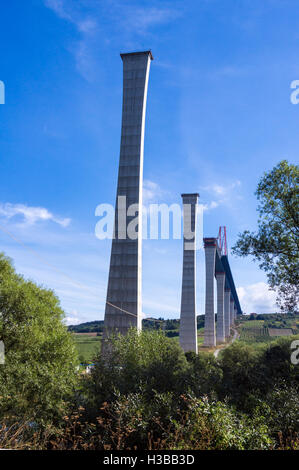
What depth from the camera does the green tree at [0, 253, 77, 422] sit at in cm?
1591

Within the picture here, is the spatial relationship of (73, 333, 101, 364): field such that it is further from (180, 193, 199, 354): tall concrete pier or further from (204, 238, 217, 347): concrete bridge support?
(204, 238, 217, 347): concrete bridge support

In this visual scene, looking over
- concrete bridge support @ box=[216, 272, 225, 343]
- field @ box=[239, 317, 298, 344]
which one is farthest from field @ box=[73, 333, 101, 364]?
field @ box=[239, 317, 298, 344]

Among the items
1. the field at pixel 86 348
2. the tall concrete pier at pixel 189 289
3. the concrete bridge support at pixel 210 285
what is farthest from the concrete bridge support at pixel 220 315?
the tall concrete pier at pixel 189 289

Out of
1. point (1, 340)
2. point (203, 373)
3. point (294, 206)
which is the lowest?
point (203, 373)

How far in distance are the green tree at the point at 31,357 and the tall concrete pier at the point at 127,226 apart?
599cm

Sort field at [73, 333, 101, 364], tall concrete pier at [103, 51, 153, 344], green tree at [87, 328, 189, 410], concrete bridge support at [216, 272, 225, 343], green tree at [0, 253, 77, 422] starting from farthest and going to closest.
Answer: concrete bridge support at [216, 272, 225, 343] < tall concrete pier at [103, 51, 153, 344] < field at [73, 333, 101, 364] < green tree at [0, 253, 77, 422] < green tree at [87, 328, 189, 410]

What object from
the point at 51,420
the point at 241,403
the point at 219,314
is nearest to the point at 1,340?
the point at 51,420

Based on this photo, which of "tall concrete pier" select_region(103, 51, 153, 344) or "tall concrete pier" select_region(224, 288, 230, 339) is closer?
"tall concrete pier" select_region(103, 51, 153, 344)

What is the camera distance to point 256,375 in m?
16.5

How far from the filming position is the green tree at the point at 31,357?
→ 15914 mm

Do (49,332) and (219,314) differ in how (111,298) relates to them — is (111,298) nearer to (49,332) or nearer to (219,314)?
(49,332)

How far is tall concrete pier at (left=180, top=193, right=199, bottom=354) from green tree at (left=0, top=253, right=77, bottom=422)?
101 feet

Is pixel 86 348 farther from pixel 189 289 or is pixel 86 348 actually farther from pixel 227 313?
pixel 227 313
